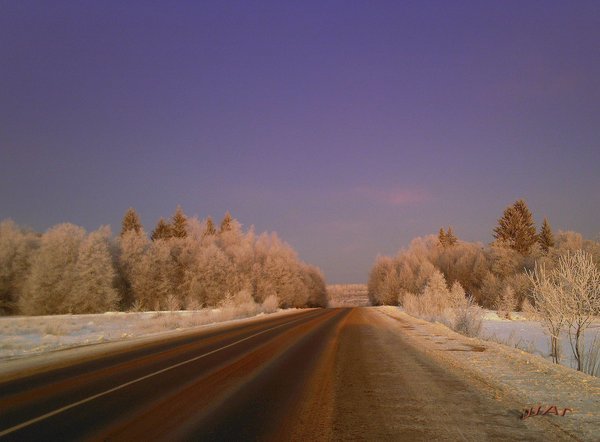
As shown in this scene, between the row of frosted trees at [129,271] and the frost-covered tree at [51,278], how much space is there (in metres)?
0.09

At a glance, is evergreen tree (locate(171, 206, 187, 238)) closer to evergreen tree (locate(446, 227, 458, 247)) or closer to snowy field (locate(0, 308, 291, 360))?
snowy field (locate(0, 308, 291, 360))

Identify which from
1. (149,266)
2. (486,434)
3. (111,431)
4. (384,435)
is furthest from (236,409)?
(149,266)

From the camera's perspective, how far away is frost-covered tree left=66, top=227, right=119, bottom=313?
159 ft

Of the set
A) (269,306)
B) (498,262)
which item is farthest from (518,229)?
(269,306)

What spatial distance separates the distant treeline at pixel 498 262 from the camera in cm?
5336

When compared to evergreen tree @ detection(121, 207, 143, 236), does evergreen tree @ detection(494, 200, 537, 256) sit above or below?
below

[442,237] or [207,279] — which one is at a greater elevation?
[442,237]

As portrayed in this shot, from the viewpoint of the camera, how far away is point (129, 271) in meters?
58.4

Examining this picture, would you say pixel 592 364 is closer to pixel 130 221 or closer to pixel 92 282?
pixel 92 282

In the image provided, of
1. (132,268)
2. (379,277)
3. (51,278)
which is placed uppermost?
(132,268)

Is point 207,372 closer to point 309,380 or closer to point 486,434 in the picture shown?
point 309,380

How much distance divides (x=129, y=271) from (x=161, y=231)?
90.6 feet

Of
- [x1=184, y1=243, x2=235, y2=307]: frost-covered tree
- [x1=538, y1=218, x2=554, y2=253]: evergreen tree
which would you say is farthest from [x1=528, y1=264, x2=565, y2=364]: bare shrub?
[x1=538, y1=218, x2=554, y2=253]: evergreen tree

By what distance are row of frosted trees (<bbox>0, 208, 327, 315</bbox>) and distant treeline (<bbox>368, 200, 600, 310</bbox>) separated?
1008 inches
